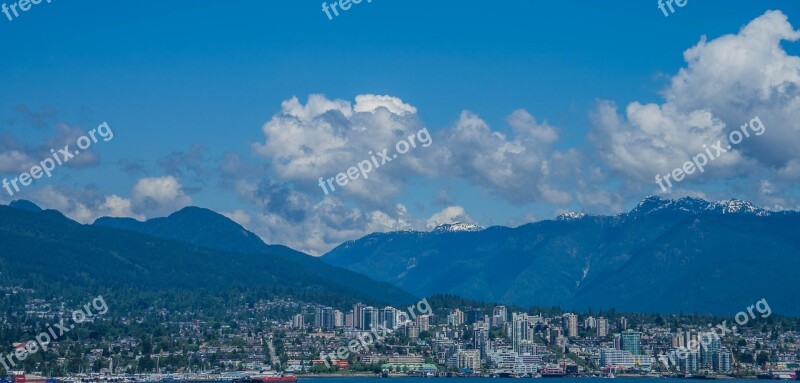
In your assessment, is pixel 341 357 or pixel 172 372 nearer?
pixel 172 372

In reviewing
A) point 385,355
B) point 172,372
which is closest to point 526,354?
point 385,355

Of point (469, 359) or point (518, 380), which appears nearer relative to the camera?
point (518, 380)

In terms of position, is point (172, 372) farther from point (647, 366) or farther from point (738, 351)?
point (738, 351)

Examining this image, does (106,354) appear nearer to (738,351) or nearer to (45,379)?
(45,379)

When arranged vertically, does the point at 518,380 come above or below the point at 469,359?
below

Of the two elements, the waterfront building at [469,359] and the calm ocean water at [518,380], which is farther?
the waterfront building at [469,359]

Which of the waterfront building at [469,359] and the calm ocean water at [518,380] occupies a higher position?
the waterfront building at [469,359]

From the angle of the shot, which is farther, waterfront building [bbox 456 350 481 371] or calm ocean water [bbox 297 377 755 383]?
waterfront building [bbox 456 350 481 371]

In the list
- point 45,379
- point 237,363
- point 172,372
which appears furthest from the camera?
point 237,363

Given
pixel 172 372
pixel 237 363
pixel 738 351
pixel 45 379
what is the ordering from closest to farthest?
1. pixel 45 379
2. pixel 172 372
3. pixel 237 363
4. pixel 738 351

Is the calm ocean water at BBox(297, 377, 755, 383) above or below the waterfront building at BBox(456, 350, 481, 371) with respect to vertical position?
below
